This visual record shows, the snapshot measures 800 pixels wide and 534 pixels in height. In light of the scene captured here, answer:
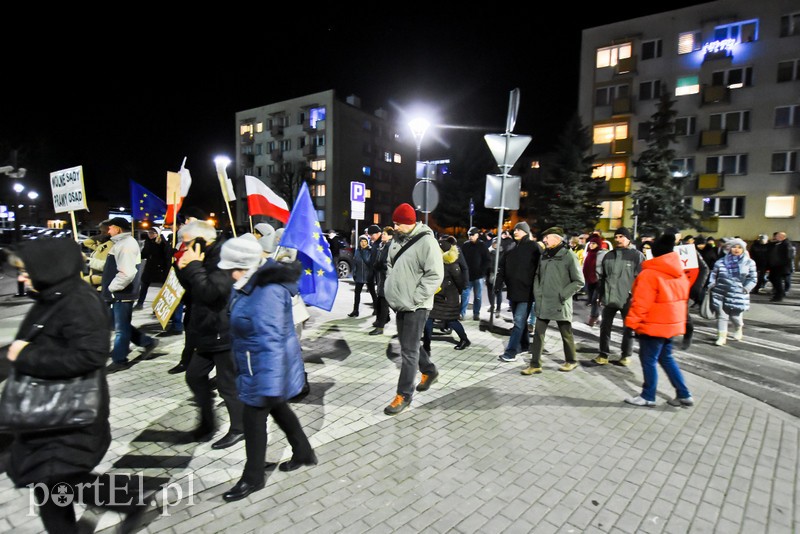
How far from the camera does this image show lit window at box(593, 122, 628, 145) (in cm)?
3328

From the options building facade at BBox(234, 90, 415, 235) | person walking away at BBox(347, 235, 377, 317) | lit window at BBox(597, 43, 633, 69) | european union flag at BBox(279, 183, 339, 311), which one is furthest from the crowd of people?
building facade at BBox(234, 90, 415, 235)

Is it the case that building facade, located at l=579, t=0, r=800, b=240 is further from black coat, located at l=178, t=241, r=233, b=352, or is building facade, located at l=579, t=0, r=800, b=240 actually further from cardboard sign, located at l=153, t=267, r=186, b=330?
black coat, located at l=178, t=241, r=233, b=352

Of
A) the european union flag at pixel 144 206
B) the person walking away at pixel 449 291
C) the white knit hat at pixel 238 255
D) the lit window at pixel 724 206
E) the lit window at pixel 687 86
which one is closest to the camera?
the white knit hat at pixel 238 255

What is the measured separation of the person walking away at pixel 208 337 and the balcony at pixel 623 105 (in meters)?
35.3

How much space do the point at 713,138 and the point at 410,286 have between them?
33.7 metres

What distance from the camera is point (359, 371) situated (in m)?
6.13

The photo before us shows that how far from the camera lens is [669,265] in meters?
4.82

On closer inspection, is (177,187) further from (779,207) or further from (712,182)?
(779,207)

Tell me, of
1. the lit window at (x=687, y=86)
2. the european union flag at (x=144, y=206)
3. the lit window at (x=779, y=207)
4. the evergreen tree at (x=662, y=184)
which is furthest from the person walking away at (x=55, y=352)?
the lit window at (x=687, y=86)

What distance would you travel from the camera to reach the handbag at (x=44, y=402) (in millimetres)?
2234

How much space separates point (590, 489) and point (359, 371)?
11.2 ft

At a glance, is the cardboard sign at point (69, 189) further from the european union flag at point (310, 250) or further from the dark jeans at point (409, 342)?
the dark jeans at point (409, 342)

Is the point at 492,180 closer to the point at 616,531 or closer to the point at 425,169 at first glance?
the point at 425,169

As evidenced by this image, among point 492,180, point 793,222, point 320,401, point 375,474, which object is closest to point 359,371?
point 320,401
